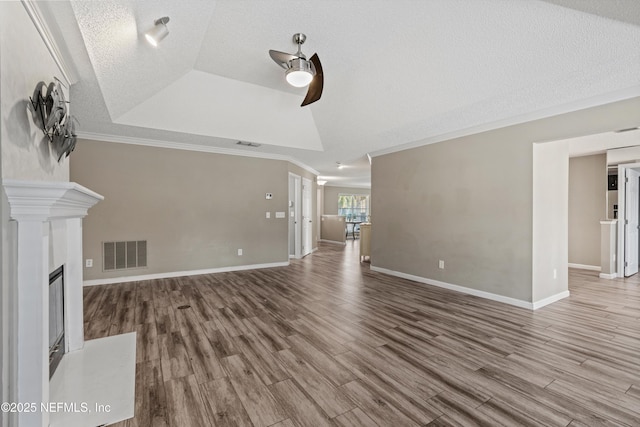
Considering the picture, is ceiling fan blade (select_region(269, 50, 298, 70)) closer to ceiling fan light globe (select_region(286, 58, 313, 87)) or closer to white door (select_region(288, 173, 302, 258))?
ceiling fan light globe (select_region(286, 58, 313, 87))

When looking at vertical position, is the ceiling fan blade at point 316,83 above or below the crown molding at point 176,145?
above

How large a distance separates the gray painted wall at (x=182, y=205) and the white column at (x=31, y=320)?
3.97 metres

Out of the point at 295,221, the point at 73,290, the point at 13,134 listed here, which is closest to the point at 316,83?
the point at 13,134

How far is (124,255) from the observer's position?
4.84 m

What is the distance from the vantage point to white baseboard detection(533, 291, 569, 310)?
3598 mm

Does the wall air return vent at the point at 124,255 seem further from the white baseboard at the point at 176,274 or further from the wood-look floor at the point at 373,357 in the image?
the wood-look floor at the point at 373,357

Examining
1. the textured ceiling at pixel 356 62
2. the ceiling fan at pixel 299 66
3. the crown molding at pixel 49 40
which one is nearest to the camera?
the crown molding at pixel 49 40

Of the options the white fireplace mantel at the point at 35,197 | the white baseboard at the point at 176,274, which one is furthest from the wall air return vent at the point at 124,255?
the white fireplace mantel at the point at 35,197

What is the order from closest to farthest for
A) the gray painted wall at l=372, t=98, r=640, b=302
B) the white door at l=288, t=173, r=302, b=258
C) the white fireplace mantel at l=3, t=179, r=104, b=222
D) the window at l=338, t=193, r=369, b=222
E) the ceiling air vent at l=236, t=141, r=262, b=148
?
the white fireplace mantel at l=3, t=179, r=104, b=222
the gray painted wall at l=372, t=98, r=640, b=302
the ceiling air vent at l=236, t=141, r=262, b=148
the white door at l=288, t=173, r=302, b=258
the window at l=338, t=193, r=369, b=222

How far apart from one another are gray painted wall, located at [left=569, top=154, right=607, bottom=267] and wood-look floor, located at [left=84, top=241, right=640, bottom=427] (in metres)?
2.06

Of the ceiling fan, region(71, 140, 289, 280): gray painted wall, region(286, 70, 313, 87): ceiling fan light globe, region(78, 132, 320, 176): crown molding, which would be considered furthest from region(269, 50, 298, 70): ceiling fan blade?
region(71, 140, 289, 280): gray painted wall

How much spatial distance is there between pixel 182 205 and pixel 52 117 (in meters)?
3.51

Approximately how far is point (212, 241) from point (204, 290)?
1444 mm

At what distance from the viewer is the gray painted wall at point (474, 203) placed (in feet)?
11.5
